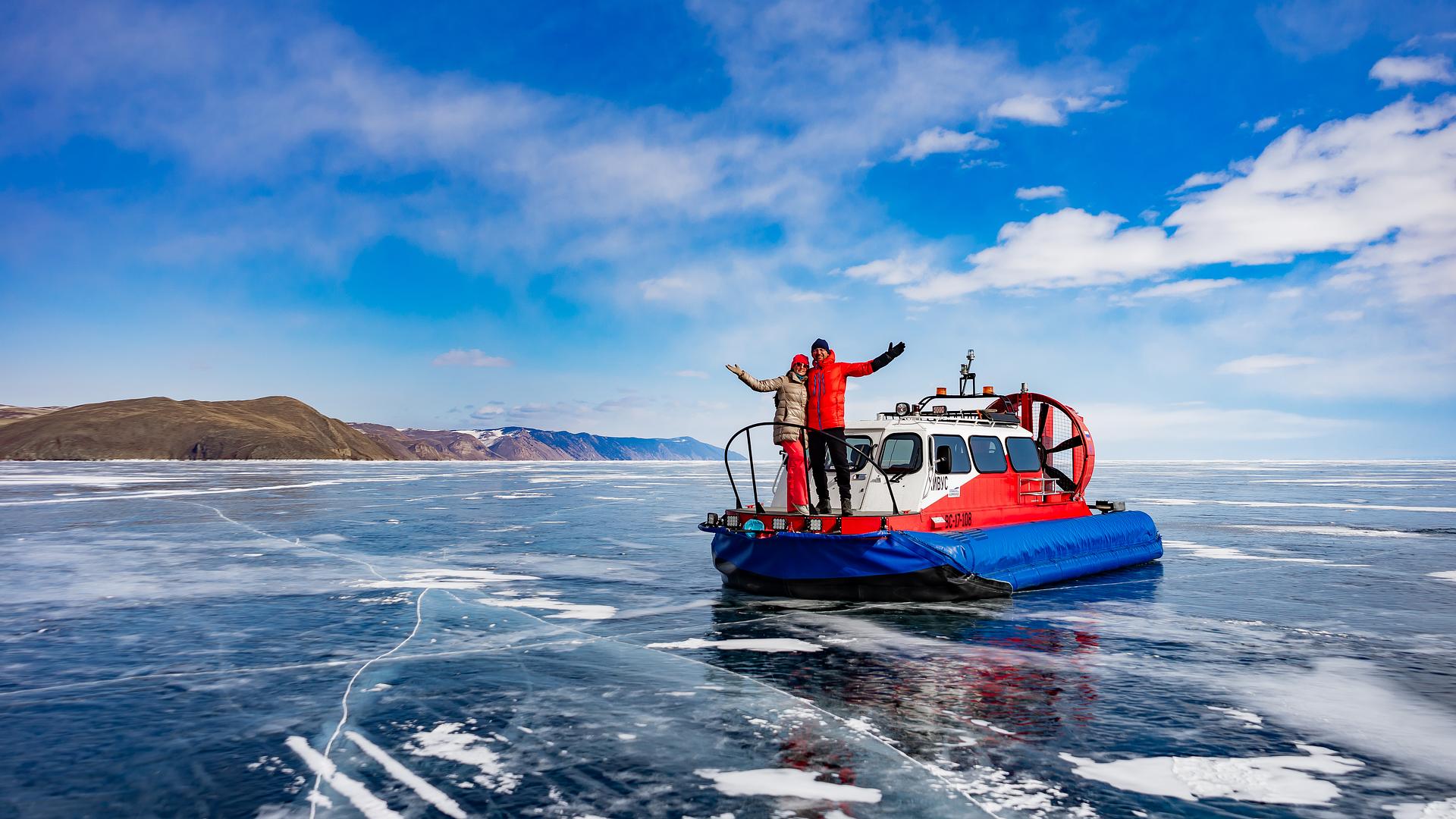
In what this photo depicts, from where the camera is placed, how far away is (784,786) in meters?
4.13

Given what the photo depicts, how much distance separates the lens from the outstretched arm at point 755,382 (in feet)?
28.7

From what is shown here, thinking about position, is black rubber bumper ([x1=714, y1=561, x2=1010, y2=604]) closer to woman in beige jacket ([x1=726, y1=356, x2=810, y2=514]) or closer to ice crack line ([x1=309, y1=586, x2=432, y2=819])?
woman in beige jacket ([x1=726, y1=356, x2=810, y2=514])

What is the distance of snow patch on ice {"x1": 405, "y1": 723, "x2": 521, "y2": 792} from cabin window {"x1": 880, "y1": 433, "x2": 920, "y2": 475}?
6.02 metres

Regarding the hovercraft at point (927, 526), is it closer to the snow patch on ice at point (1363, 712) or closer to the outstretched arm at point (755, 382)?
the outstretched arm at point (755, 382)

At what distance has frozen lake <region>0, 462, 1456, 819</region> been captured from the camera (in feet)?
13.4

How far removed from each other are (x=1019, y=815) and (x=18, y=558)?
568 inches

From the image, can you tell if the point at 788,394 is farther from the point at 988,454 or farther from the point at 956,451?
the point at 988,454

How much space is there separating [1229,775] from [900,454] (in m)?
5.80

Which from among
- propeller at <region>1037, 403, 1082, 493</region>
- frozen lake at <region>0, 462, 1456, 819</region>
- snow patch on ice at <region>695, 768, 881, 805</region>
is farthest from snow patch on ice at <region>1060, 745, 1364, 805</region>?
propeller at <region>1037, 403, 1082, 493</region>

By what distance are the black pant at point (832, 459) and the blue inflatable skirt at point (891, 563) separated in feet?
1.57

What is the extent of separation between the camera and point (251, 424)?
123 metres

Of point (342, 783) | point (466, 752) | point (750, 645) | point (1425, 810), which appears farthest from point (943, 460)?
point (342, 783)

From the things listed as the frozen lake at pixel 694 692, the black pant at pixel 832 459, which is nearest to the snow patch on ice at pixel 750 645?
the frozen lake at pixel 694 692

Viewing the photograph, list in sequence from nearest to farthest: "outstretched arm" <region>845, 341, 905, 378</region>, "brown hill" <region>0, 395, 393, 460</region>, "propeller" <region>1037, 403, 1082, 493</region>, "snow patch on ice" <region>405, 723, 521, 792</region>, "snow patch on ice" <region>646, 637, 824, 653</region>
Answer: "snow patch on ice" <region>405, 723, 521, 792</region>, "snow patch on ice" <region>646, 637, 824, 653</region>, "outstretched arm" <region>845, 341, 905, 378</region>, "propeller" <region>1037, 403, 1082, 493</region>, "brown hill" <region>0, 395, 393, 460</region>
